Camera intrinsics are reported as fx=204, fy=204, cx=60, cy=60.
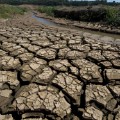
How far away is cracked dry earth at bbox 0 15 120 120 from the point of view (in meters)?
2.23

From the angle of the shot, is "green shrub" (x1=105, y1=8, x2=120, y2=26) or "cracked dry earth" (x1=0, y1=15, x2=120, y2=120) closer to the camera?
"cracked dry earth" (x1=0, y1=15, x2=120, y2=120)

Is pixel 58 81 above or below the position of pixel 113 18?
above

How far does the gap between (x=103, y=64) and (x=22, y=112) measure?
1606mm

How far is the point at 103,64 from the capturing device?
3260 mm

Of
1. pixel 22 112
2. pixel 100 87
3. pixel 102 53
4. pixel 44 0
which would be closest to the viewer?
pixel 22 112

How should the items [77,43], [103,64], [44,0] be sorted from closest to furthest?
[103,64] → [77,43] → [44,0]

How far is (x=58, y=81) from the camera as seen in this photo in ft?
8.89

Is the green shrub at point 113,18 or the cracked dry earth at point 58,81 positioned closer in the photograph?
the cracked dry earth at point 58,81

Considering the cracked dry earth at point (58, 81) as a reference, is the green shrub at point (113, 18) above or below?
below

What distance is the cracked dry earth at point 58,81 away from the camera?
2.23m

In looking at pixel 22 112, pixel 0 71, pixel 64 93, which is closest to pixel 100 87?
pixel 64 93

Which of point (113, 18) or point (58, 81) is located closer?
point (58, 81)

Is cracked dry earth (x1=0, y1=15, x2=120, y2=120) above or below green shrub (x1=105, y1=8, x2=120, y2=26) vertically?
above

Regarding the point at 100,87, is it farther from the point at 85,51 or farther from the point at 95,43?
the point at 95,43
